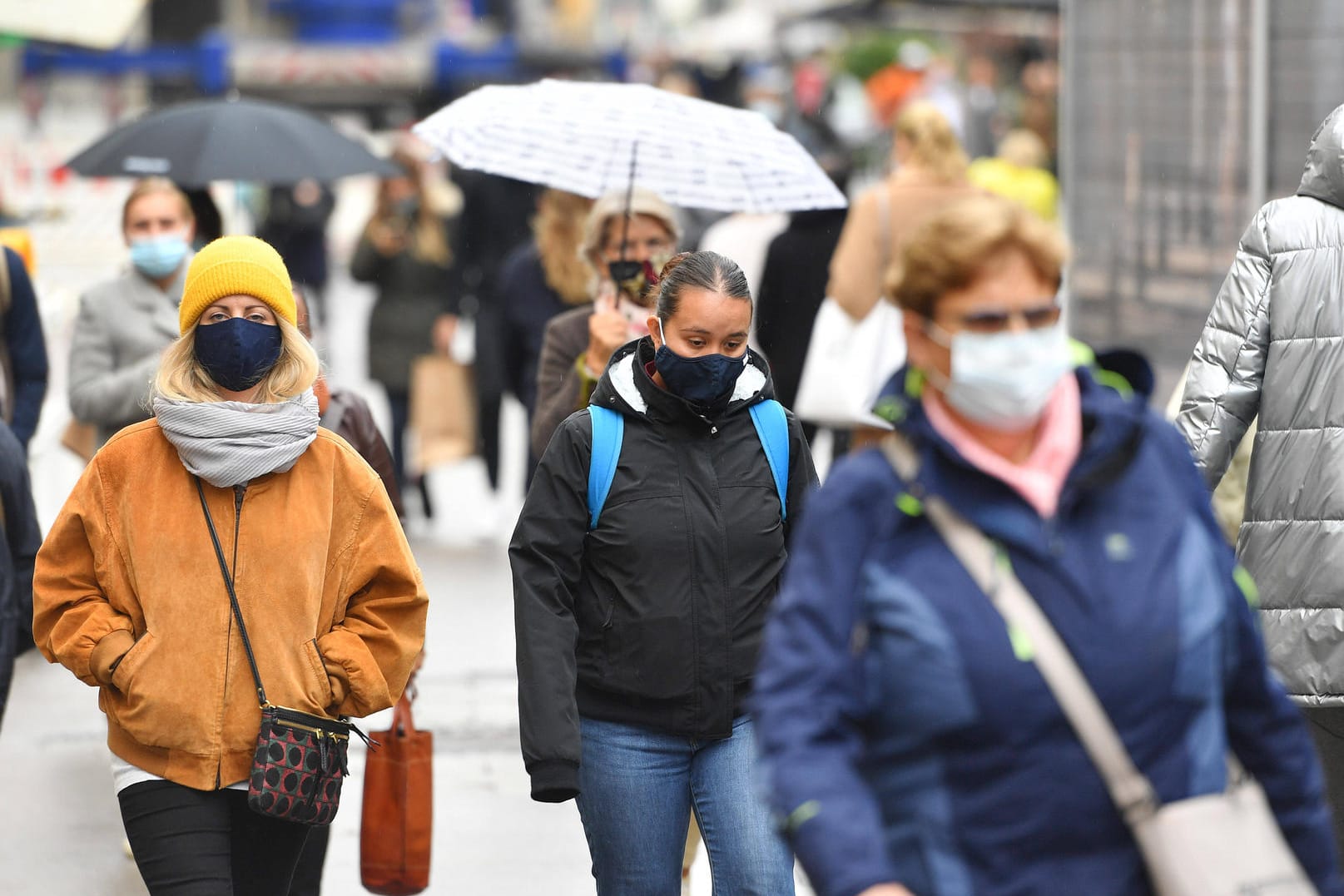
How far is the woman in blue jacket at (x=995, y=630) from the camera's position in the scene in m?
2.67

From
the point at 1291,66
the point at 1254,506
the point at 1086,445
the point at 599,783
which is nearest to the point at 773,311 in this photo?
the point at 1291,66

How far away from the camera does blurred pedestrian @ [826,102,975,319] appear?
862 centimetres

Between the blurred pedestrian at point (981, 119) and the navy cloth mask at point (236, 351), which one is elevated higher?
the navy cloth mask at point (236, 351)

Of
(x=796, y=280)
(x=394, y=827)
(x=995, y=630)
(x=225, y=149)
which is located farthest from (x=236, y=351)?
(x=796, y=280)

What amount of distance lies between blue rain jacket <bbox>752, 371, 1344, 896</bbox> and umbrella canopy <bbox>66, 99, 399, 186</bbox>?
16.5 feet

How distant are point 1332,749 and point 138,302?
3.92 metres

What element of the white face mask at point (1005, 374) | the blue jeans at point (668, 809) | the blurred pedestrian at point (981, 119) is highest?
the white face mask at point (1005, 374)

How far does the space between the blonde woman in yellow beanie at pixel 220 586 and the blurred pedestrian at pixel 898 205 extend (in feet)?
15.0

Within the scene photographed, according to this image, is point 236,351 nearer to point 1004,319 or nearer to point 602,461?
point 602,461

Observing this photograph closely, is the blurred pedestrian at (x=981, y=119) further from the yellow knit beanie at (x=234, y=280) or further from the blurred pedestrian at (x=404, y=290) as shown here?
A: the yellow knit beanie at (x=234, y=280)

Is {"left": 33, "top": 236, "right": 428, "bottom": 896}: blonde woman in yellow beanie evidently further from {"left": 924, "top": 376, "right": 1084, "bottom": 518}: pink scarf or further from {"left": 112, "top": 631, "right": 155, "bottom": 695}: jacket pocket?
{"left": 924, "top": 376, "right": 1084, "bottom": 518}: pink scarf

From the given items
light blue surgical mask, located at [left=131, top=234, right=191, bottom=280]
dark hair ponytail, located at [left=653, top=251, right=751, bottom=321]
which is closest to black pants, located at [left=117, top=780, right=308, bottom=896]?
dark hair ponytail, located at [left=653, top=251, right=751, bottom=321]

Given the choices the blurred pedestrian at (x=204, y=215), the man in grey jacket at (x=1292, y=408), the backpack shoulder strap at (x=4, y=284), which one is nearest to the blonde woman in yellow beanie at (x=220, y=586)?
the man in grey jacket at (x=1292, y=408)

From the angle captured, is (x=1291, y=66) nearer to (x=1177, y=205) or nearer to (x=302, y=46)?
(x=1177, y=205)
